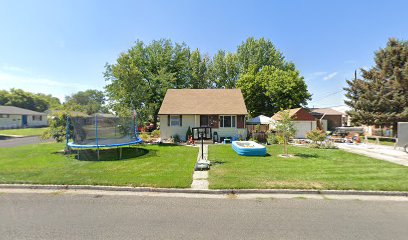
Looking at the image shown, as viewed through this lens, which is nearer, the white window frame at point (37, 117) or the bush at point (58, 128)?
the bush at point (58, 128)

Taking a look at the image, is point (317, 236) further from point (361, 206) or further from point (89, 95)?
point (89, 95)

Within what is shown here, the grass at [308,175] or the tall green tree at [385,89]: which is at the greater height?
the tall green tree at [385,89]

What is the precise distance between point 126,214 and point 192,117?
57.7 ft

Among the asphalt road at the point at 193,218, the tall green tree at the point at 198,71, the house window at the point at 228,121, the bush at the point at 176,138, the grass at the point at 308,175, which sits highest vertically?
the tall green tree at the point at 198,71

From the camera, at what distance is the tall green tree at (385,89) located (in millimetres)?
22906

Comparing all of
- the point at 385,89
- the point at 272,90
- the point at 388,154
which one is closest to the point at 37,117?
the point at 272,90

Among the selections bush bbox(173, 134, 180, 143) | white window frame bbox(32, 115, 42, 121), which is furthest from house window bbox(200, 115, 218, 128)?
white window frame bbox(32, 115, 42, 121)

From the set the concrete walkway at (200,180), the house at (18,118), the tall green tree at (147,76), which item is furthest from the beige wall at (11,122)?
the concrete walkway at (200,180)

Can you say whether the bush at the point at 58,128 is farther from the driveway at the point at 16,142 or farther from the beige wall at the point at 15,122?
the beige wall at the point at 15,122

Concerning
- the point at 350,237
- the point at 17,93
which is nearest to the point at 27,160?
the point at 350,237

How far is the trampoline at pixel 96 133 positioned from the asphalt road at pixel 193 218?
23.1 ft

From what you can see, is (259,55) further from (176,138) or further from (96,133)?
(96,133)

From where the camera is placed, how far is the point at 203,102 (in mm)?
24344

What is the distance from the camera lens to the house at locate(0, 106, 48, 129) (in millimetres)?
46594
